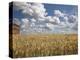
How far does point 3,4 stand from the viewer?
76.5 inches

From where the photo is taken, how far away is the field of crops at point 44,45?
1.95 m

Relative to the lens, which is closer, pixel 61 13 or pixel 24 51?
pixel 24 51

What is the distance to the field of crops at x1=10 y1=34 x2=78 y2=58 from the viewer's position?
1.95 meters

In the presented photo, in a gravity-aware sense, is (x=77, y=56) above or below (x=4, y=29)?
below

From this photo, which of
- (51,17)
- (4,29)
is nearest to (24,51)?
(4,29)

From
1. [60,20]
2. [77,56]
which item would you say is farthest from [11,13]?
[77,56]

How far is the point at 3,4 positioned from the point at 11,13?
11 centimetres

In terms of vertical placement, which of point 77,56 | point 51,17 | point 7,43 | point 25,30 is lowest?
point 77,56

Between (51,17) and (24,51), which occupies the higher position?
(51,17)

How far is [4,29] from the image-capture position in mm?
1942

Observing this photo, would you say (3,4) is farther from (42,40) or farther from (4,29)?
(42,40)

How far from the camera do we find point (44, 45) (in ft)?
6.66

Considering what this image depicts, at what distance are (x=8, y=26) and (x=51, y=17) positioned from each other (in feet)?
1.41

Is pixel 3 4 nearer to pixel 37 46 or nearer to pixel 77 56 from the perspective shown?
pixel 37 46
